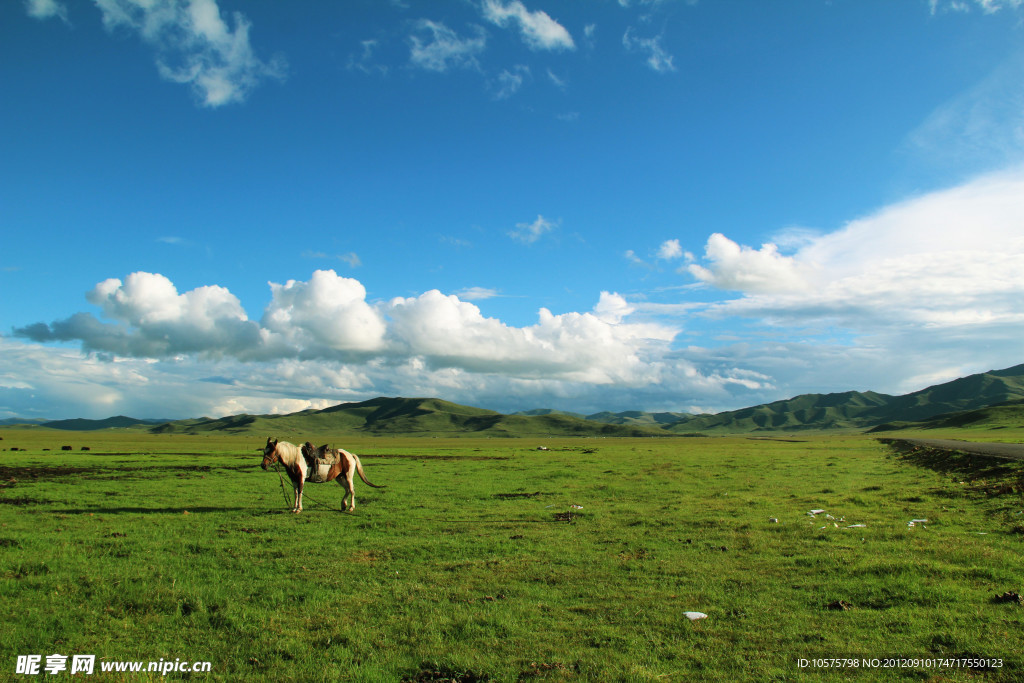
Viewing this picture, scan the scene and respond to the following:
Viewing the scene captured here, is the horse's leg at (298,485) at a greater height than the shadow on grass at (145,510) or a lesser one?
greater

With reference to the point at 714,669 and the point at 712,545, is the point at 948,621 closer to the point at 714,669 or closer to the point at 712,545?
the point at 714,669

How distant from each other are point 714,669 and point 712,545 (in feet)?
29.8

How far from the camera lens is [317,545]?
642 inches

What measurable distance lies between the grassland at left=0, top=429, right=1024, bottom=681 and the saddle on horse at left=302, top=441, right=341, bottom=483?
1695 mm

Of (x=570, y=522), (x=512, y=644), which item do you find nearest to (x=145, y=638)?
(x=512, y=644)

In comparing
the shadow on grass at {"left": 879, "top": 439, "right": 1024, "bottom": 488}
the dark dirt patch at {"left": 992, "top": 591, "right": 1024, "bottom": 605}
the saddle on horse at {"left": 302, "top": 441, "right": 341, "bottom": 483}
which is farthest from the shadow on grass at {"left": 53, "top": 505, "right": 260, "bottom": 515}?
the shadow on grass at {"left": 879, "top": 439, "right": 1024, "bottom": 488}

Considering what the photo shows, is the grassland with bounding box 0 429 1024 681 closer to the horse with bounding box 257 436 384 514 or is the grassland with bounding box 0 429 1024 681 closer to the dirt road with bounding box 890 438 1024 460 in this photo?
the horse with bounding box 257 436 384 514

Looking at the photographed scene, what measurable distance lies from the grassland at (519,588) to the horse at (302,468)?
3.75 ft

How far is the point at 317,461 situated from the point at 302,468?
0.84 metres

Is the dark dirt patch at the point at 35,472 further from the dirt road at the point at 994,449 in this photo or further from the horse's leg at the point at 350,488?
the dirt road at the point at 994,449

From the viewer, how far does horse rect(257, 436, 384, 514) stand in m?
22.8

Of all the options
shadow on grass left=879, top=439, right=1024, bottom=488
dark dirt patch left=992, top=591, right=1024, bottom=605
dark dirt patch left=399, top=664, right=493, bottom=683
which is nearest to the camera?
dark dirt patch left=399, top=664, right=493, bottom=683

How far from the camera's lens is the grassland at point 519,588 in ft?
28.1

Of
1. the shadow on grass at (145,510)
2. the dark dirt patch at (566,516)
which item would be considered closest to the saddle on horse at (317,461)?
the shadow on grass at (145,510)
